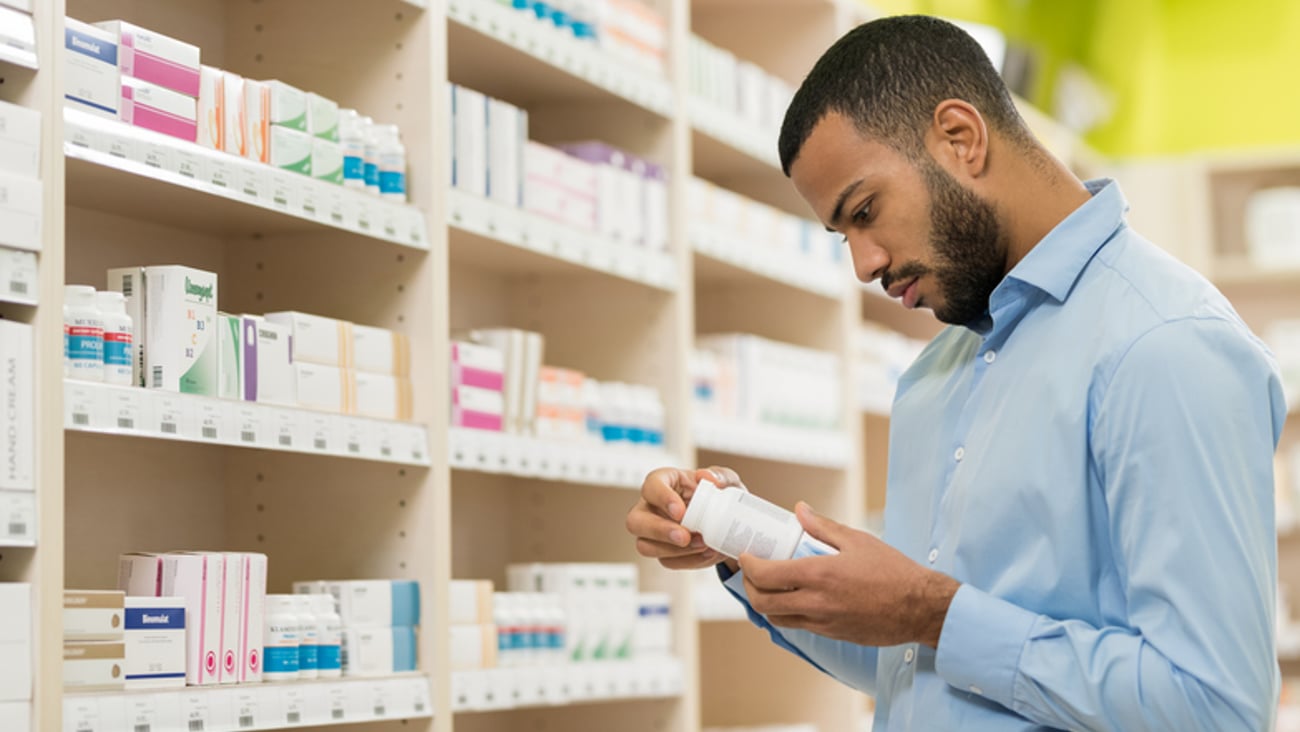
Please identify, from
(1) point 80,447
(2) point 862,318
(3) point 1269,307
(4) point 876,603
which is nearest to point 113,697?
(1) point 80,447

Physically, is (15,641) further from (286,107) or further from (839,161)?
(839,161)

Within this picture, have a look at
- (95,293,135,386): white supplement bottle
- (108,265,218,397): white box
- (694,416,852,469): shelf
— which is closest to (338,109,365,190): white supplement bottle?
(108,265,218,397): white box

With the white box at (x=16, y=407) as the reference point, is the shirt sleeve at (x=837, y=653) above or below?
below

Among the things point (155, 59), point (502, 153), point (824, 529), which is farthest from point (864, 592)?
point (502, 153)

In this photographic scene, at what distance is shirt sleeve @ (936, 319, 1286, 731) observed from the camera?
1.81 meters

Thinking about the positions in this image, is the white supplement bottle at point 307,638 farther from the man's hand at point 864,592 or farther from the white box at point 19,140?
the man's hand at point 864,592

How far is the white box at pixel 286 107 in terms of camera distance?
2922mm

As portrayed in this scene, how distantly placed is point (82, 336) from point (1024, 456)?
4.51 ft

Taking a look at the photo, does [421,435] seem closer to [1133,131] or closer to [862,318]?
[862,318]

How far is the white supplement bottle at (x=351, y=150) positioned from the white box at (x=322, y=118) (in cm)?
2

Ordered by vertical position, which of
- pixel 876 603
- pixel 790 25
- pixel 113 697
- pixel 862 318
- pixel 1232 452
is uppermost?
pixel 790 25

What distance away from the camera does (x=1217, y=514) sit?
5.99 ft

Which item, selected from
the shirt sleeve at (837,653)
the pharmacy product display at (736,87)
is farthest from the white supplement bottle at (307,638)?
the pharmacy product display at (736,87)

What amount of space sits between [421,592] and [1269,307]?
228 inches
